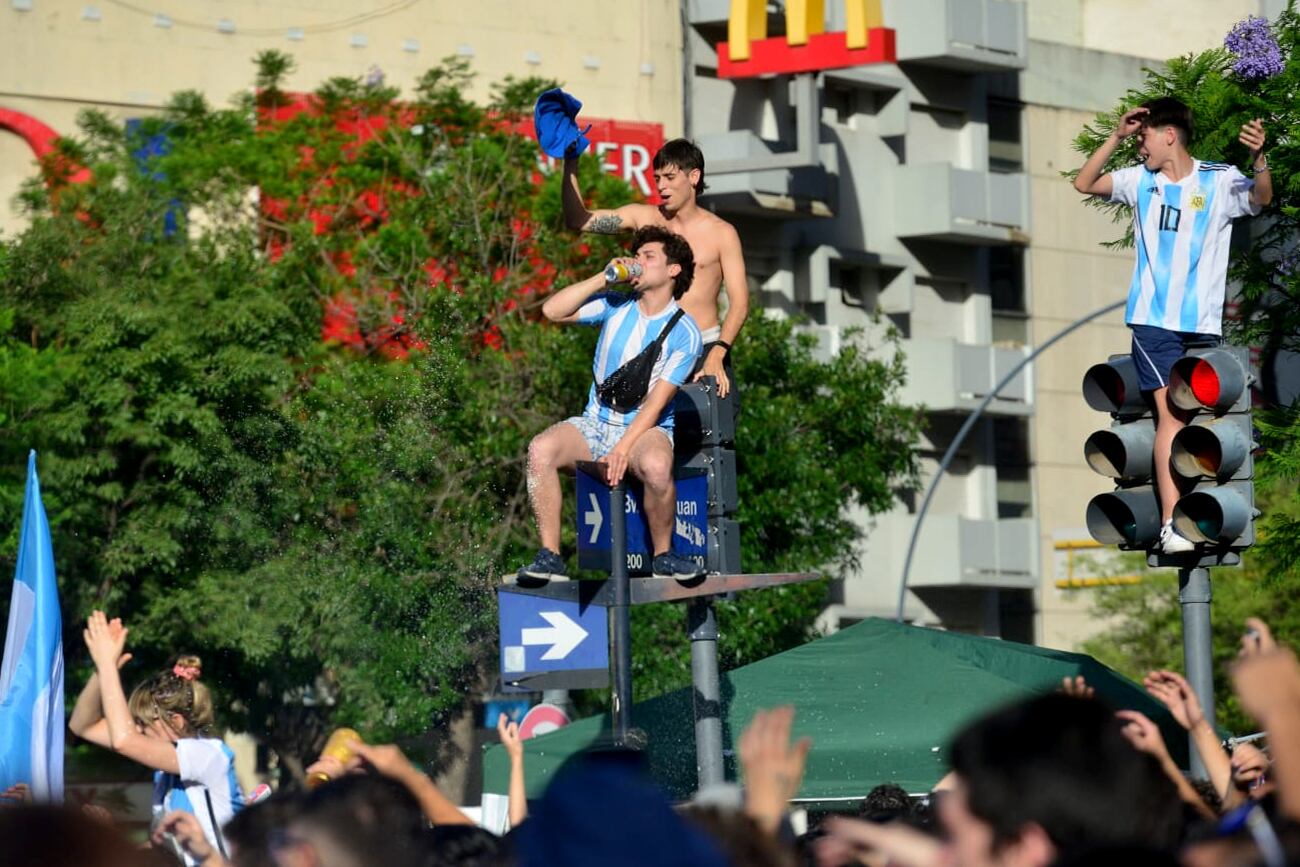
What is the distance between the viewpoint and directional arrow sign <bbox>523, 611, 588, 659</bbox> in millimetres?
9688

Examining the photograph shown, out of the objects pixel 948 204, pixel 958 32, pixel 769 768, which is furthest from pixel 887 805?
pixel 958 32

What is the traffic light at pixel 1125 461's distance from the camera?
31.8 feet

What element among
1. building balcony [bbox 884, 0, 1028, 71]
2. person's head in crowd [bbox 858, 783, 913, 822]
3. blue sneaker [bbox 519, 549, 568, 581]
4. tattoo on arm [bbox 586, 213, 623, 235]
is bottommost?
person's head in crowd [bbox 858, 783, 913, 822]

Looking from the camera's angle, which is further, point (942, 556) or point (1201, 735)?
point (942, 556)

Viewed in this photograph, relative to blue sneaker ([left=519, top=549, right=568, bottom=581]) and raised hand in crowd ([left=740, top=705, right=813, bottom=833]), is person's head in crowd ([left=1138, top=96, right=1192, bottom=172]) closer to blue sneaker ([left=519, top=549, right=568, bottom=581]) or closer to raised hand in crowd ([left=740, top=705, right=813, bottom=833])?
blue sneaker ([left=519, top=549, right=568, bottom=581])

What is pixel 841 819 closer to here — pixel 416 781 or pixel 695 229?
pixel 416 781

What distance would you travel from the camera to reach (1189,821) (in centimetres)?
530

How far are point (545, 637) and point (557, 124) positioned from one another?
239 centimetres

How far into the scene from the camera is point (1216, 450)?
9.38m

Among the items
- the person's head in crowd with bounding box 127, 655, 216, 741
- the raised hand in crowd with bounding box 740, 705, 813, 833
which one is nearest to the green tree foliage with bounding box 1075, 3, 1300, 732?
the person's head in crowd with bounding box 127, 655, 216, 741

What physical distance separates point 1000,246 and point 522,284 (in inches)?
697

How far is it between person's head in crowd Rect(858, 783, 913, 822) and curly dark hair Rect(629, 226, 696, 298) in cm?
308

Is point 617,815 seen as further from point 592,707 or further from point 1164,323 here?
point 592,707

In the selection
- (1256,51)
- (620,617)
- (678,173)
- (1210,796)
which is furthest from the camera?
(1256,51)
